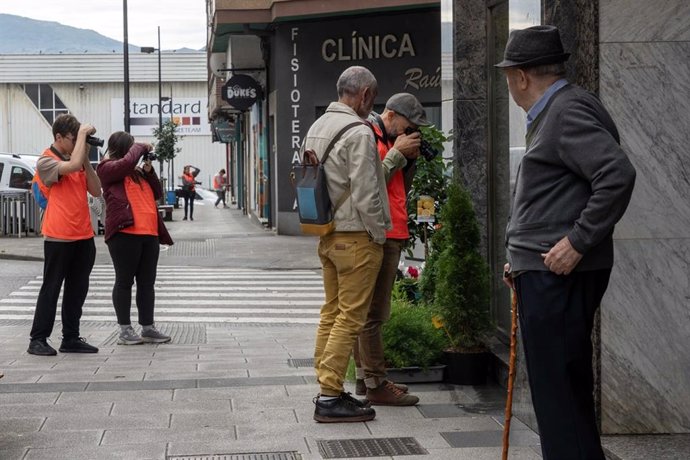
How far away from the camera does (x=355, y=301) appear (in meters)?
6.60

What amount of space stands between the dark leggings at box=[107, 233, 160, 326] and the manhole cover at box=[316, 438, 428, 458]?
168 inches

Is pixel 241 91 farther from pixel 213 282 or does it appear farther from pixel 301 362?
pixel 301 362

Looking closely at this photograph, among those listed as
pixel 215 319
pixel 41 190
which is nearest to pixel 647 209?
pixel 41 190

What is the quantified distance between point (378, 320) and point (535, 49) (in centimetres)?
312

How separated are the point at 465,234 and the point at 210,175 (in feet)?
243

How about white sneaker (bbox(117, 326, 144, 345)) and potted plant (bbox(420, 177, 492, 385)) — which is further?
white sneaker (bbox(117, 326, 144, 345))

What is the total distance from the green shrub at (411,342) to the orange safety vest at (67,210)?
293 centimetres

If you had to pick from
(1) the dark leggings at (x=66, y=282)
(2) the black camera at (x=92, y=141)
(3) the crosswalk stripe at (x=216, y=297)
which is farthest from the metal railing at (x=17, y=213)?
(2) the black camera at (x=92, y=141)

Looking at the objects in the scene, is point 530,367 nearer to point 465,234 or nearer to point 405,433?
point 405,433

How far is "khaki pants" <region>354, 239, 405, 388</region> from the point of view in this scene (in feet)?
23.1

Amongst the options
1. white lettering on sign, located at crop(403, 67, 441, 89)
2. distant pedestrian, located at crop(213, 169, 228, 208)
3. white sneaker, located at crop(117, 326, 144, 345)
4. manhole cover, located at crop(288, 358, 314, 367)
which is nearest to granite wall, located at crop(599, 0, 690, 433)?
manhole cover, located at crop(288, 358, 314, 367)

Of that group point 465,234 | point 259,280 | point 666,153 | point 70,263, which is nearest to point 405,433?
point 465,234

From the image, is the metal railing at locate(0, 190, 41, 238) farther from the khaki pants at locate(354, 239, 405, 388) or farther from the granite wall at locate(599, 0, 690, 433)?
the granite wall at locate(599, 0, 690, 433)

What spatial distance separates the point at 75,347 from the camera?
9727mm
